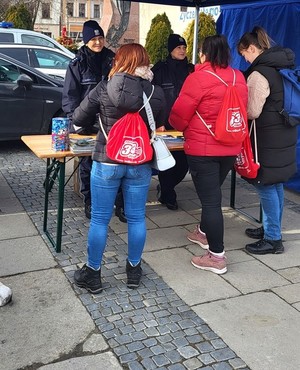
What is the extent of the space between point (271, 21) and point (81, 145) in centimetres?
366

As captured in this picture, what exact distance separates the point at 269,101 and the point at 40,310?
88.8 inches

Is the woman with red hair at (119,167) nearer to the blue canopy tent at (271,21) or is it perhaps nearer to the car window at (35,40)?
the blue canopy tent at (271,21)

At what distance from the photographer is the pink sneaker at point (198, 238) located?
4242 mm

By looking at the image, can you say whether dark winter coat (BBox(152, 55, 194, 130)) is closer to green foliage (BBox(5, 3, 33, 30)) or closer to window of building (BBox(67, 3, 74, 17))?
green foliage (BBox(5, 3, 33, 30))

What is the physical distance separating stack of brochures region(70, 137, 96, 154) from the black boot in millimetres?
1588

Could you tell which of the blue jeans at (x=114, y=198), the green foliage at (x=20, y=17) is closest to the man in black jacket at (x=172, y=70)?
the blue jeans at (x=114, y=198)

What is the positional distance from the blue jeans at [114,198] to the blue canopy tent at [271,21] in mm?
3275

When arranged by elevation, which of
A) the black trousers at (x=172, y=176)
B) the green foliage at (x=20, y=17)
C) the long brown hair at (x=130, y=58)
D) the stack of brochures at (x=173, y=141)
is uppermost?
the green foliage at (x=20, y=17)

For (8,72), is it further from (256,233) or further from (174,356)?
(174,356)

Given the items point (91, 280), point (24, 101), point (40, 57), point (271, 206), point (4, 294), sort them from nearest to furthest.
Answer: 1. point (4, 294)
2. point (91, 280)
3. point (271, 206)
4. point (24, 101)
5. point (40, 57)

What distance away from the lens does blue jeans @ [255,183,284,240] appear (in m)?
3.98

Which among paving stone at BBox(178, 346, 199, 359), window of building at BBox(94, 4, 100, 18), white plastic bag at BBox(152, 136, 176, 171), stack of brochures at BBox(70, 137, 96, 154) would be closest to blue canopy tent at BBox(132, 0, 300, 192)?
stack of brochures at BBox(70, 137, 96, 154)

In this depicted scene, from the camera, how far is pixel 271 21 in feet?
20.5

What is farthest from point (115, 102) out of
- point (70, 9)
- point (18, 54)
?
point (70, 9)
